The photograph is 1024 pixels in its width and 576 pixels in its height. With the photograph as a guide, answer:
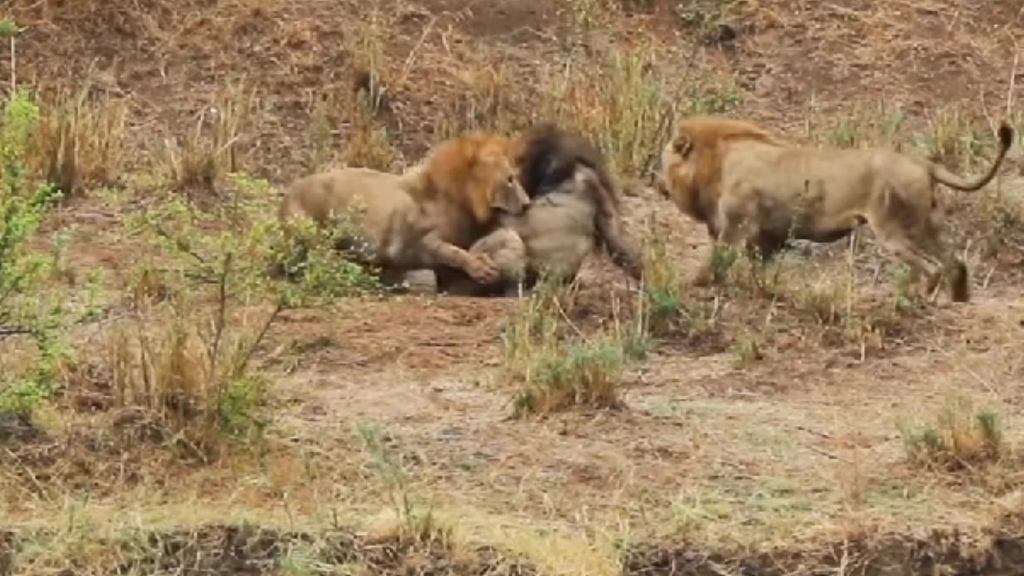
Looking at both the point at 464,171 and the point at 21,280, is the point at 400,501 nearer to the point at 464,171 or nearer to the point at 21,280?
the point at 21,280

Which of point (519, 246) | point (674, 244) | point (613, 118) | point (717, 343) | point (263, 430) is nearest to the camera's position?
point (263, 430)

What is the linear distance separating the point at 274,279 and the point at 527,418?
45.6 inches

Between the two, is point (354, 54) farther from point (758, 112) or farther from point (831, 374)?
point (831, 374)

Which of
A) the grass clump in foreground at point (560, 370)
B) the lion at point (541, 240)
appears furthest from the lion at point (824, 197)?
the grass clump in foreground at point (560, 370)

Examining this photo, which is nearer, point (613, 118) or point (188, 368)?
point (188, 368)

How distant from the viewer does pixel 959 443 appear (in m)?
8.32

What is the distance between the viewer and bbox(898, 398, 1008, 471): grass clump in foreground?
8.32 metres

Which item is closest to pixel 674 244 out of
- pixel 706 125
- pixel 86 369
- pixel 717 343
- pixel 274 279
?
pixel 706 125

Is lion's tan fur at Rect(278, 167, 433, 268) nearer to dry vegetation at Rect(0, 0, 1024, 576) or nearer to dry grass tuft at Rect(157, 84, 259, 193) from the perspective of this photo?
dry vegetation at Rect(0, 0, 1024, 576)

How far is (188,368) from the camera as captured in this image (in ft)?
27.4

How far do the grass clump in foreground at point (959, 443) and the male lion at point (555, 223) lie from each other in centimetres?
256

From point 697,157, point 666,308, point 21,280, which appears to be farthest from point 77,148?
point 21,280

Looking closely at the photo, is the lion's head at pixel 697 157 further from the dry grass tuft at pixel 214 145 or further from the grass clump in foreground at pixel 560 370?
the dry grass tuft at pixel 214 145

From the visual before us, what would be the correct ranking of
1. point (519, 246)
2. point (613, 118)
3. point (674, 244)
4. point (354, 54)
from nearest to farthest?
1. point (519, 246)
2. point (674, 244)
3. point (613, 118)
4. point (354, 54)
